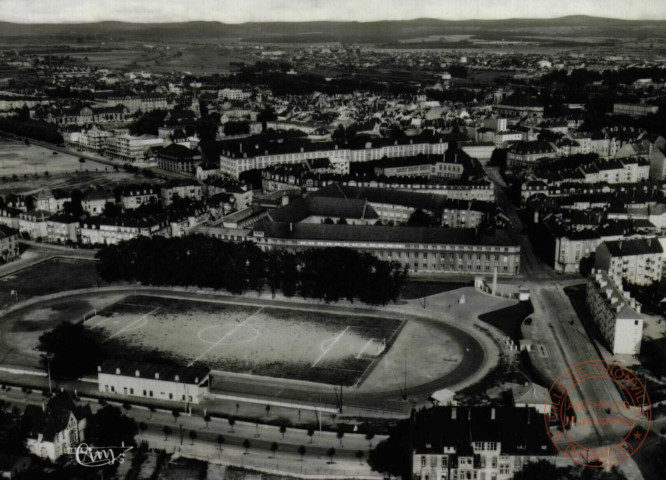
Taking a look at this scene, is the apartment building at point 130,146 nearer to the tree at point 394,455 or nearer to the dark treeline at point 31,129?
the dark treeline at point 31,129

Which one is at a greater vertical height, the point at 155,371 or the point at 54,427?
the point at 54,427

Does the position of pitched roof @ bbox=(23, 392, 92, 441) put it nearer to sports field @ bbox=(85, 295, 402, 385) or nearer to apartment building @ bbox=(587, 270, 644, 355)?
sports field @ bbox=(85, 295, 402, 385)

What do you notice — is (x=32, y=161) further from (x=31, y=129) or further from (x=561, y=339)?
(x=561, y=339)

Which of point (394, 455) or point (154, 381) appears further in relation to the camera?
point (154, 381)

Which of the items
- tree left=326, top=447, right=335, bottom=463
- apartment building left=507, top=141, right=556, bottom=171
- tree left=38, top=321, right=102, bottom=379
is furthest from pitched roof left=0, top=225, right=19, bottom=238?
apartment building left=507, top=141, right=556, bottom=171

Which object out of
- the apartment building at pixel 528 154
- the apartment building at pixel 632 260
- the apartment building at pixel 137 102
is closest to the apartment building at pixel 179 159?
the apartment building at pixel 528 154

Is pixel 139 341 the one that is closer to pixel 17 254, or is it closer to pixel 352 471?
pixel 352 471

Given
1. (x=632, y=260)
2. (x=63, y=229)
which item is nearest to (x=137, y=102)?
(x=63, y=229)
